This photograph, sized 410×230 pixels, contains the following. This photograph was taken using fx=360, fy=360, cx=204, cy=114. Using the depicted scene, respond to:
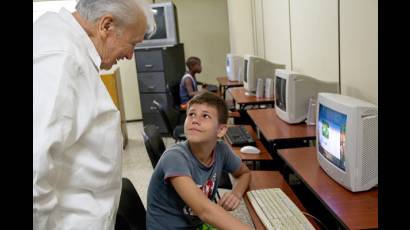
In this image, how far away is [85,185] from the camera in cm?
92

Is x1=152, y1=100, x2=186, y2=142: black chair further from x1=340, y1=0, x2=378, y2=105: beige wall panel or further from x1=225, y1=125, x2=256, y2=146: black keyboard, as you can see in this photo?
x1=340, y1=0, x2=378, y2=105: beige wall panel

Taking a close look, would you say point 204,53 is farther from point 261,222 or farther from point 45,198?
point 45,198

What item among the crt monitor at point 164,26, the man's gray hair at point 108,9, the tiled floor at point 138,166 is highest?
the crt monitor at point 164,26

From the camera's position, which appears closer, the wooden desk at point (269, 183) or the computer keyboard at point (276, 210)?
the computer keyboard at point (276, 210)

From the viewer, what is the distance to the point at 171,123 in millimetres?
3523

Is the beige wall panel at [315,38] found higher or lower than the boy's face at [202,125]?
higher

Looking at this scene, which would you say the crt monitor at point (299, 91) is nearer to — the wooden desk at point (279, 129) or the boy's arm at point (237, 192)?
the wooden desk at point (279, 129)

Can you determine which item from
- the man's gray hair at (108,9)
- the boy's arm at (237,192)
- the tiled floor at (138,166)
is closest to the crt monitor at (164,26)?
the tiled floor at (138,166)

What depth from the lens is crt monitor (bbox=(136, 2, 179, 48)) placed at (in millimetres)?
5590

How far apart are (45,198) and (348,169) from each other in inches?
42.8

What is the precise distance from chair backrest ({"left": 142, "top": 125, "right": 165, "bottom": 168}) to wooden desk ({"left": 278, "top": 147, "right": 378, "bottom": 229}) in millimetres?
665

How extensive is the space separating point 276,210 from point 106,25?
0.94 meters

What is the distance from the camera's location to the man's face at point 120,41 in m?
1.02

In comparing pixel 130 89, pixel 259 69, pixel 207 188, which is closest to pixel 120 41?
pixel 207 188
